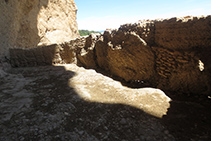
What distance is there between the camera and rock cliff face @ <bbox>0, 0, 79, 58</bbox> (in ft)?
13.1

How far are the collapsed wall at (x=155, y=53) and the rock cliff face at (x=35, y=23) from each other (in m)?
0.91

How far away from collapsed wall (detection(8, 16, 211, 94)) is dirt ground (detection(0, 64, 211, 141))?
1.43 meters

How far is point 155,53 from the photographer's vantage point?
11.7 feet

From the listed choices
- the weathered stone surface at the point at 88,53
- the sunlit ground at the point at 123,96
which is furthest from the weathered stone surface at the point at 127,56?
the sunlit ground at the point at 123,96

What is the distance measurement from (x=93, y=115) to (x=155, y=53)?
2.71 m

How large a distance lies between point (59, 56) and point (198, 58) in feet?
12.1

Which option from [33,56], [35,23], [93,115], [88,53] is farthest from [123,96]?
[35,23]

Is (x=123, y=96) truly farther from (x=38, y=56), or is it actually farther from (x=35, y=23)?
(x=35, y=23)

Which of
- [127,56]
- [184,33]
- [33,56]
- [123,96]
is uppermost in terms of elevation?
[184,33]

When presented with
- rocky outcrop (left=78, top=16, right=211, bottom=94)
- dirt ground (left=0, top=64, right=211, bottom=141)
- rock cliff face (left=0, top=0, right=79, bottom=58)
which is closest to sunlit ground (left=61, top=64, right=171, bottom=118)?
dirt ground (left=0, top=64, right=211, bottom=141)

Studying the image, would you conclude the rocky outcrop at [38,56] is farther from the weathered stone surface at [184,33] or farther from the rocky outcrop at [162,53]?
the weathered stone surface at [184,33]

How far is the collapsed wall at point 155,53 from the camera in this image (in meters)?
2.81

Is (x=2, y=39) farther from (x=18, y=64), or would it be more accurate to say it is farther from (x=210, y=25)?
(x=210, y=25)

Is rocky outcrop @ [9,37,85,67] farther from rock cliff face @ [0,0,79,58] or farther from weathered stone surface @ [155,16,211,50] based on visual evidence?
weathered stone surface @ [155,16,211,50]
